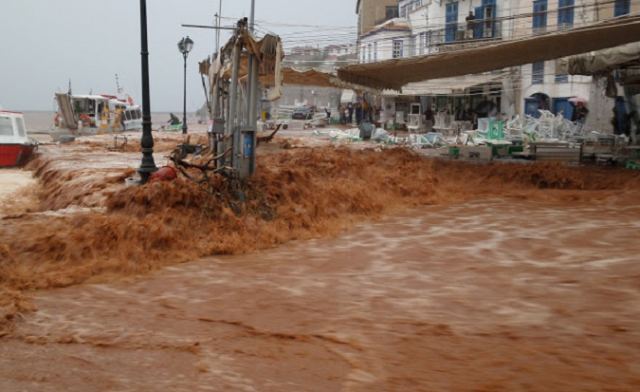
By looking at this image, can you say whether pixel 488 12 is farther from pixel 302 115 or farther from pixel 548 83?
pixel 302 115

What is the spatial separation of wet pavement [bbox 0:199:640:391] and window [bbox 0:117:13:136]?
12.7m

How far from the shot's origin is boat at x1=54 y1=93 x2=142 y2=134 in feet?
85.3

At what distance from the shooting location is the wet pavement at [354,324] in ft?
11.6

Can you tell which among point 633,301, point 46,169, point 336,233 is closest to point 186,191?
point 336,233

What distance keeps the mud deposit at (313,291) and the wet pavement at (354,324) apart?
0.02 metres

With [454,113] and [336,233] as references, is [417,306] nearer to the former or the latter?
[336,233]

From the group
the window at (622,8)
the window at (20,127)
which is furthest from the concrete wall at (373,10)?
the window at (20,127)

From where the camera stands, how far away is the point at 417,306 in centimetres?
489

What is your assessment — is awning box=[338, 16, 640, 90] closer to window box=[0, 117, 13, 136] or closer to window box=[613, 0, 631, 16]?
window box=[613, 0, 631, 16]

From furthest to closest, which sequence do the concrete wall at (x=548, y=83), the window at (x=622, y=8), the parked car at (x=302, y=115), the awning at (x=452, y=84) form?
1. the parked car at (x=302, y=115)
2. the awning at (x=452, y=84)
3. the concrete wall at (x=548, y=83)
4. the window at (x=622, y=8)

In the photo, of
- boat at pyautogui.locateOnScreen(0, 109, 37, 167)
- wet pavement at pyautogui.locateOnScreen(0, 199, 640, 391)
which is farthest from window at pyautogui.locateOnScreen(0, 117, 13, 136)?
wet pavement at pyautogui.locateOnScreen(0, 199, 640, 391)

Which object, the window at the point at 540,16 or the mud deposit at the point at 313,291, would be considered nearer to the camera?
the mud deposit at the point at 313,291

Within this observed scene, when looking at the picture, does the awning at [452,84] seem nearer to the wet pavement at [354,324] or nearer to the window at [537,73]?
the window at [537,73]

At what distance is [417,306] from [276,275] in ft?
5.87
